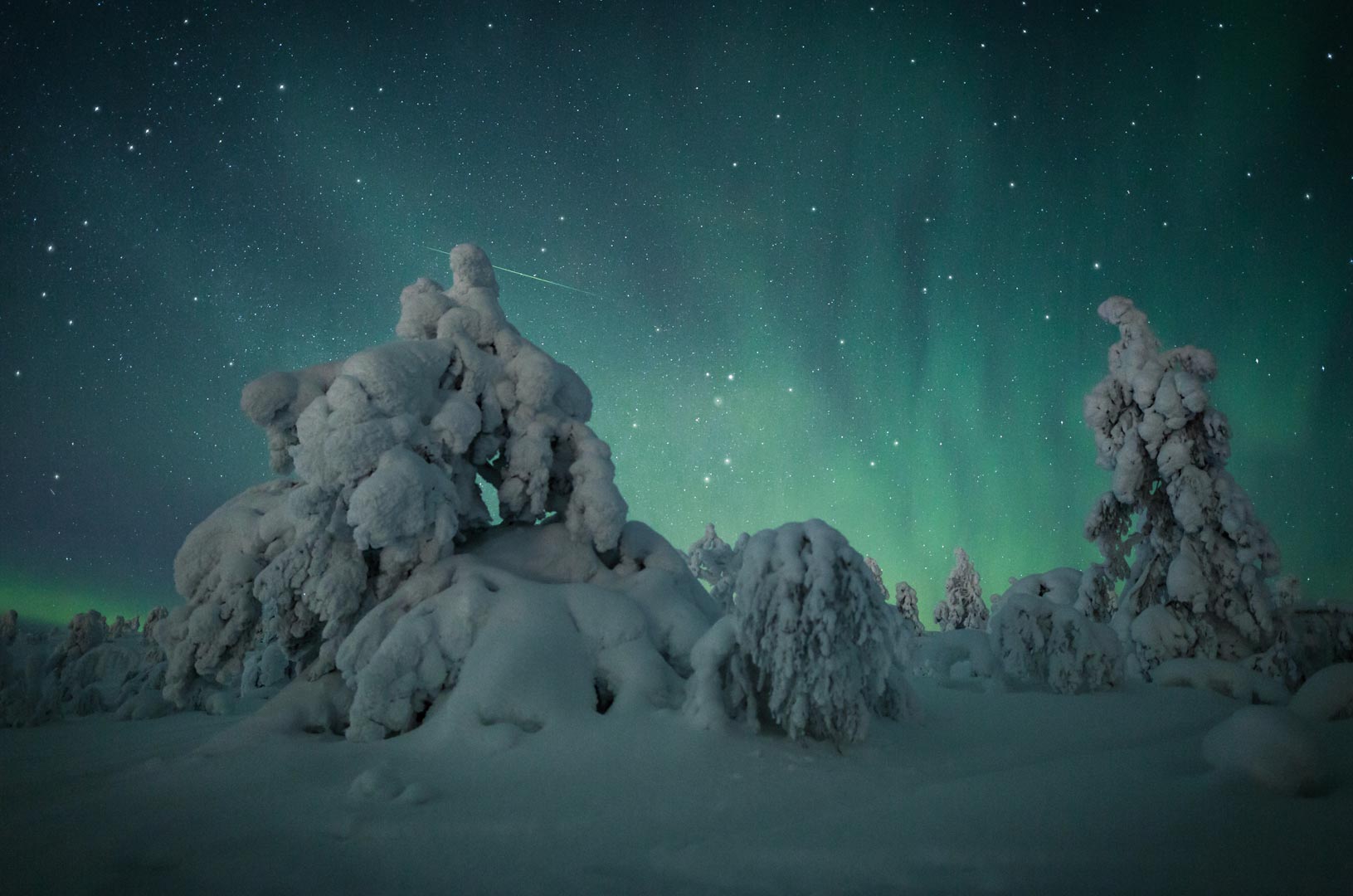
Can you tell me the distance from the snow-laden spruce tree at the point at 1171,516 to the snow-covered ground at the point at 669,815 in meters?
6.67

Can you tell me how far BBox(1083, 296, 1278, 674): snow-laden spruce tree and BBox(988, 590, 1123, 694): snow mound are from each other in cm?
424

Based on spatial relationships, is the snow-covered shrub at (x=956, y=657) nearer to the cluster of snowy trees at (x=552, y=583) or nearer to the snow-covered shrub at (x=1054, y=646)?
the cluster of snowy trees at (x=552, y=583)

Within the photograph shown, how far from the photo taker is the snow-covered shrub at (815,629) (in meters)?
6.02

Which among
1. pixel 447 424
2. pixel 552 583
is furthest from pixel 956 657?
pixel 447 424

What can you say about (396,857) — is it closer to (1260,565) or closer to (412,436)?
(412,436)

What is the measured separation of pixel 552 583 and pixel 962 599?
33142 millimetres

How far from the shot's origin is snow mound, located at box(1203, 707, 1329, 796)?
3.83 m

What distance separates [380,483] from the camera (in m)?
7.93

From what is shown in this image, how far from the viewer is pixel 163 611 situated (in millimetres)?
34406

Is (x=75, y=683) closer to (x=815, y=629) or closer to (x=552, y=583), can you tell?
(x=552, y=583)

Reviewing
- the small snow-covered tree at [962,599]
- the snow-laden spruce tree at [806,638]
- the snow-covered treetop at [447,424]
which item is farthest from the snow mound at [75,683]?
the small snow-covered tree at [962,599]

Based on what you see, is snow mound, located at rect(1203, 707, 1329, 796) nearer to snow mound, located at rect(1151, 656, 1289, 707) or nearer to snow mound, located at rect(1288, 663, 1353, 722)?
snow mound, located at rect(1288, 663, 1353, 722)

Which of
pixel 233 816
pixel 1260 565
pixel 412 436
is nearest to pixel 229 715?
pixel 412 436

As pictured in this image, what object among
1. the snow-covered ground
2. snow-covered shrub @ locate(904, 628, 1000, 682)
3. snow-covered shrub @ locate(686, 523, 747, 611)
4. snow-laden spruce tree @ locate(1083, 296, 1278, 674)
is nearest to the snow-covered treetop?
the snow-covered ground
